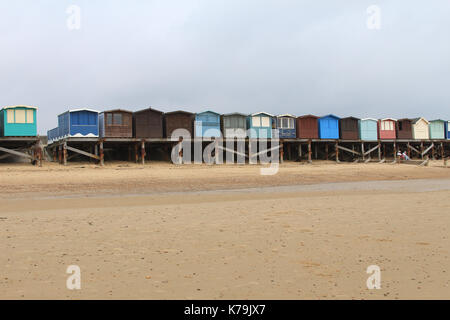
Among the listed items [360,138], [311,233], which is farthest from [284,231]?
[360,138]

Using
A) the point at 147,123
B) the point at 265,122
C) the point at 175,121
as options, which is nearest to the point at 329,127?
the point at 265,122

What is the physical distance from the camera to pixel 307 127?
39.4 metres

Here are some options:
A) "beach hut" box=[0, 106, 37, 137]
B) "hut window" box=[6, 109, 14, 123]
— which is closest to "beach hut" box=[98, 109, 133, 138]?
"beach hut" box=[0, 106, 37, 137]

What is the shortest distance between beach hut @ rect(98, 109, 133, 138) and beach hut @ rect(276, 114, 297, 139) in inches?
553

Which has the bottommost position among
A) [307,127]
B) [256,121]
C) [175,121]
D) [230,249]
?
[230,249]

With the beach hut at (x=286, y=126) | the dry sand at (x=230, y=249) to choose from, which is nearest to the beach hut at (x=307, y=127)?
the beach hut at (x=286, y=126)

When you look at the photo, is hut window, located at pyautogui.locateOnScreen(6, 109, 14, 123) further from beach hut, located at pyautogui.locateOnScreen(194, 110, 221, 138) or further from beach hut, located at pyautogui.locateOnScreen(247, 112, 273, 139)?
beach hut, located at pyautogui.locateOnScreen(247, 112, 273, 139)

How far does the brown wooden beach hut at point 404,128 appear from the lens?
149 feet

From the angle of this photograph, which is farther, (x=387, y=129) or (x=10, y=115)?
(x=387, y=129)

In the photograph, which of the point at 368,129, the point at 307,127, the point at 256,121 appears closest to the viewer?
the point at 256,121

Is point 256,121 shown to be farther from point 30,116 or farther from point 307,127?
point 30,116

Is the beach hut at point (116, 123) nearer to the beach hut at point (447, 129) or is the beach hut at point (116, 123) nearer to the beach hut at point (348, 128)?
the beach hut at point (348, 128)

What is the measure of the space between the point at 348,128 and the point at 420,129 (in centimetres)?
1111

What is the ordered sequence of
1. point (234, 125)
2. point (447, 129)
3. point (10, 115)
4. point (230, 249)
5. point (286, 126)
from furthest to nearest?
point (447, 129)
point (286, 126)
point (234, 125)
point (10, 115)
point (230, 249)
